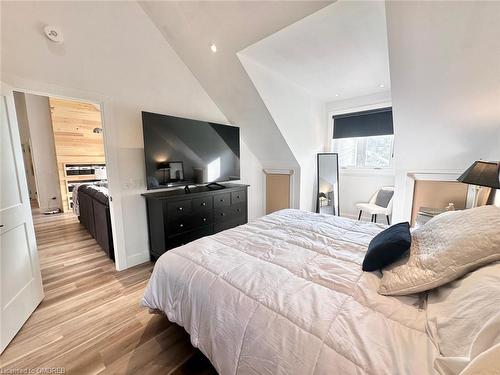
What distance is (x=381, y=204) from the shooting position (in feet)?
12.0

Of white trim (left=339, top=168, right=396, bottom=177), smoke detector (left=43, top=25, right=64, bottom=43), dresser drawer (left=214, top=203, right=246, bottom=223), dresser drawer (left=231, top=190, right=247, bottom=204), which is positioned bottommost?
dresser drawer (left=214, top=203, right=246, bottom=223)

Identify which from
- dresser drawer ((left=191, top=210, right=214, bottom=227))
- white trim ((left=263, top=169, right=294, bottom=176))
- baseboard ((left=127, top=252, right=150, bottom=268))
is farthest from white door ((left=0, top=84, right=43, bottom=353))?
white trim ((left=263, top=169, right=294, bottom=176))

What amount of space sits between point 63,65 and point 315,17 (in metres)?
2.41

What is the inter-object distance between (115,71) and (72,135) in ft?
12.5

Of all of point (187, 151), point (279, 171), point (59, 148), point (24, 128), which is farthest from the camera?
point (24, 128)

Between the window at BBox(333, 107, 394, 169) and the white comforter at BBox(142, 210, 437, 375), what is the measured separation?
281 centimetres

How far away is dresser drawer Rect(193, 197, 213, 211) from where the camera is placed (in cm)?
283

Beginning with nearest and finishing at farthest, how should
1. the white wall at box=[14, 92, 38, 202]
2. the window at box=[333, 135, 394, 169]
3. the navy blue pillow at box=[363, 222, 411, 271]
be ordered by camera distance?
the navy blue pillow at box=[363, 222, 411, 271]
the window at box=[333, 135, 394, 169]
the white wall at box=[14, 92, 38, 202]

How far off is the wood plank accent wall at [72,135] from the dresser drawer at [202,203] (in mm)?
4035

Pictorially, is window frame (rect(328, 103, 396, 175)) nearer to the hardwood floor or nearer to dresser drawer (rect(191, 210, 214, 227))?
dresser drawer (rect(191, 210, 214, 227))

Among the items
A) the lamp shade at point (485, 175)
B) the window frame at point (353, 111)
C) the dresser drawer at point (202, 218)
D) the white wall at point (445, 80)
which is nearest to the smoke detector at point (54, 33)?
the dresser drawer at point (202, 218)

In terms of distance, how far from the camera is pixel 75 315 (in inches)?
72.0

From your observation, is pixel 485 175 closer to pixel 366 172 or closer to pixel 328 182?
pixel 366 172

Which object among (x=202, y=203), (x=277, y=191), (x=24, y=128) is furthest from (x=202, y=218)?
(x=24, y=128)
